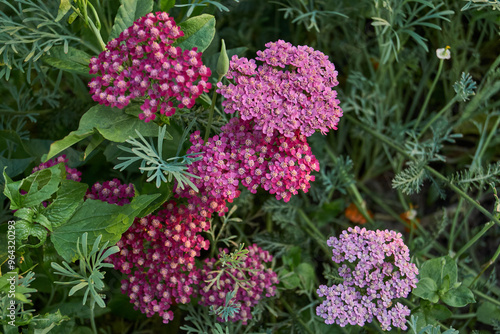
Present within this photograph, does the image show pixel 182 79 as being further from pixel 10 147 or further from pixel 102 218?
pixel 10 147

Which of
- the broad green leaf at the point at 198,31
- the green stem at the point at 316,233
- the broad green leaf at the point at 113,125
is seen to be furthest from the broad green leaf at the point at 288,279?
the broad green leaf at the point at 198,31

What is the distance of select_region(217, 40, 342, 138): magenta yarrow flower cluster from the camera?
1110 millimetres

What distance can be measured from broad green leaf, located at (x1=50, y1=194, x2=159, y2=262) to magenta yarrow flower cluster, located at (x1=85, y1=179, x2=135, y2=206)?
0.08 m

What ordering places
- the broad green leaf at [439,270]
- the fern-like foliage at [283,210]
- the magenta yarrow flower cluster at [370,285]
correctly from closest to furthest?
the magenta yarrow flower cluster at [370,285] < the broad green leaf at [439,270] < the fern-like foliage at [283,210]

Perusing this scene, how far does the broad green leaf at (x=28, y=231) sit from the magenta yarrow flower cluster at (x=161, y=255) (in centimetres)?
19

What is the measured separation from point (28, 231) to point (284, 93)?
671mm

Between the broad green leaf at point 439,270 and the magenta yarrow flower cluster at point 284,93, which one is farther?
the broad green leaf at point 439,270

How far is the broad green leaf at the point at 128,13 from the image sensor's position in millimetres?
1181

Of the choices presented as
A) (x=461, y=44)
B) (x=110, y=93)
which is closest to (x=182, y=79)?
(x=110, y=93)

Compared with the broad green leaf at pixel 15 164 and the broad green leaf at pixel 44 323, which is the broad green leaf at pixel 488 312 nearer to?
the broad green leaf at pixel 44 323

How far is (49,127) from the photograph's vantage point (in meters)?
1.64

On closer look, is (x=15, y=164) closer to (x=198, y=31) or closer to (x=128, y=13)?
(x=128, y=13)

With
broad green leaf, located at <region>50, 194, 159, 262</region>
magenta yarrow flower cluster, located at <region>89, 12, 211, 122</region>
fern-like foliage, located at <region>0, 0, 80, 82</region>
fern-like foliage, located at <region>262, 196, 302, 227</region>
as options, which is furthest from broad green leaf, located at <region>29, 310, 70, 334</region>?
fern-like foliage, located at <region>262, 196, 302, 227</region>

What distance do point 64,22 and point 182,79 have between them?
57 centimetres
